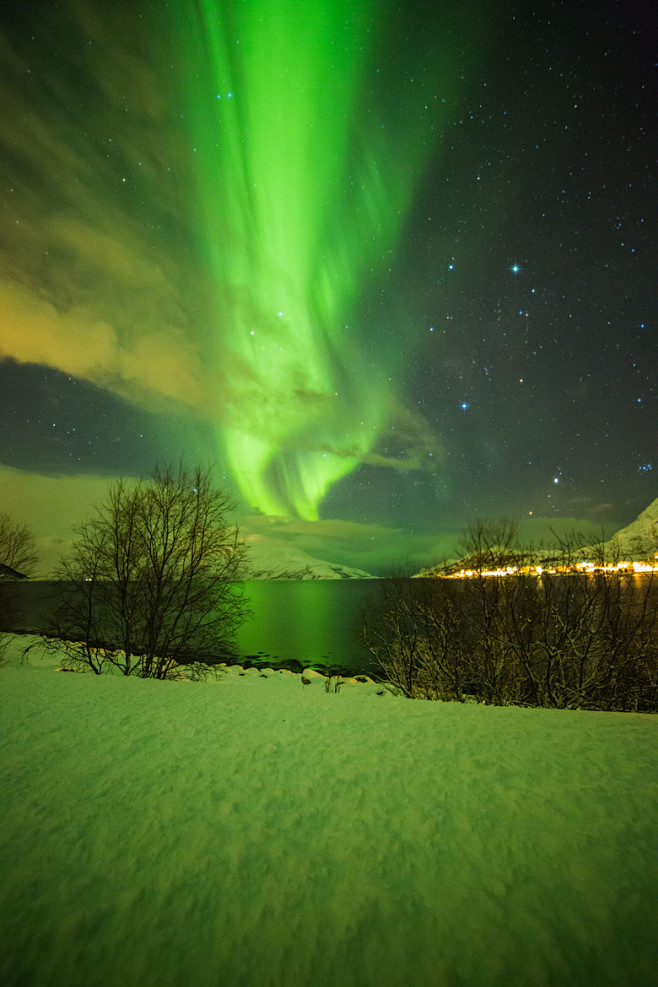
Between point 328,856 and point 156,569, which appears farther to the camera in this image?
point 156,569

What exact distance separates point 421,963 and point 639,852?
2.72 m

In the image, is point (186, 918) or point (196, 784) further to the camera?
point (196, 784)

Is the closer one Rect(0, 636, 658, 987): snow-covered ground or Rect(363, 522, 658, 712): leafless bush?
Rect(0, 636, 658, 987): snow-covered ground

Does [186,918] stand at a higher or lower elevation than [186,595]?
lower

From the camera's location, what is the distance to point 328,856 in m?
3.71

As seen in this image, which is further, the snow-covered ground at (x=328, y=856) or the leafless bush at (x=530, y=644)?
the leafless bush at (x=530, y=644)

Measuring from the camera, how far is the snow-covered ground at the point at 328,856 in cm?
268

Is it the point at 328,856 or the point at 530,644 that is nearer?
the point at 328,856

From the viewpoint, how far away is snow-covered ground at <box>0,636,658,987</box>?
2.68m

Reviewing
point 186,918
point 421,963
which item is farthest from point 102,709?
point 421,963

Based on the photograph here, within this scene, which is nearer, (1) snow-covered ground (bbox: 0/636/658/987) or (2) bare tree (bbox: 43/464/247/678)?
(1) snow-covered ground (bbox: 0/636/658/987)

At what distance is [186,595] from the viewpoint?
605 inches

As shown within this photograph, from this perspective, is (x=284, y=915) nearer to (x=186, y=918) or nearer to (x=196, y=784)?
(x=186, y=918)

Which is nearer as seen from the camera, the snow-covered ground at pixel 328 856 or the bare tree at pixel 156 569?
the snow-covered ground at pixel 328 856
